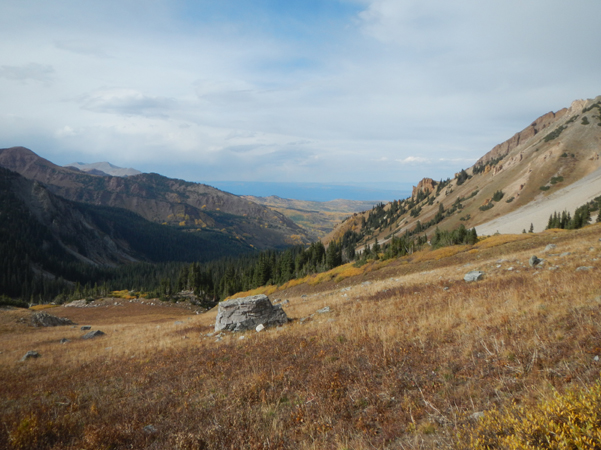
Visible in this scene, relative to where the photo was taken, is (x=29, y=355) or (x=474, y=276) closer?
(x=29, y=355)

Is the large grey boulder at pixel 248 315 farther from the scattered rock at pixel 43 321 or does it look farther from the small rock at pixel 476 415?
the scattered rock at pixel 43 321

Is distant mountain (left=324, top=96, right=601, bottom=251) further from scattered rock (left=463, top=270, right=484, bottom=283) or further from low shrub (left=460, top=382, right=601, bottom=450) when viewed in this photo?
low shrub (left=460, top=382, right=601, bottom=450)

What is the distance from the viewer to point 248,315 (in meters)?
17.4

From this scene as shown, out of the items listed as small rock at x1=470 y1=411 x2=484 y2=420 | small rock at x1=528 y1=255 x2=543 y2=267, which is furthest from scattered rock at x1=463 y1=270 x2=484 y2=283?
small rock at x1=470 y1=411 x2=484 y2=420

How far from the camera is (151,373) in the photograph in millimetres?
10953

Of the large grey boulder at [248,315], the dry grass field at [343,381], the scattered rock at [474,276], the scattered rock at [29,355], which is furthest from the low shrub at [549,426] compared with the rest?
the scattered rock at [29,355]

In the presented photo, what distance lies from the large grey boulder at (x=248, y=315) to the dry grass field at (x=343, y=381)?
11.6 ft

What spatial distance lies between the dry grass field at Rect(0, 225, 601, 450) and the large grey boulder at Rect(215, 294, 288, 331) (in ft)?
11.6

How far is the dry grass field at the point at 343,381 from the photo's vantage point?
17.2 ft

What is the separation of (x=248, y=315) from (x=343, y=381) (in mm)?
11368

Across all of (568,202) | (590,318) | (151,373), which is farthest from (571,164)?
(151,373)

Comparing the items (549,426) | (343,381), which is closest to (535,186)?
(343,381)

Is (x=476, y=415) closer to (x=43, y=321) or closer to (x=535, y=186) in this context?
(x=43, y=321)

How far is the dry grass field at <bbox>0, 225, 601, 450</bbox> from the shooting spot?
17.2 ft
